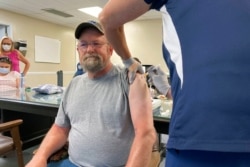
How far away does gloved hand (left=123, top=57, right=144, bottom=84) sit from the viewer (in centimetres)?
110

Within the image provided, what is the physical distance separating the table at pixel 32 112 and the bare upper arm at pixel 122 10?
35.2 inches

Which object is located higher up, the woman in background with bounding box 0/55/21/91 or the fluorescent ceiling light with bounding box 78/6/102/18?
the fluorescent ceiling light with bounding box 78/6/102/18

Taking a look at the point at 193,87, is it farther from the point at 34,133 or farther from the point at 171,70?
the point at 34,133

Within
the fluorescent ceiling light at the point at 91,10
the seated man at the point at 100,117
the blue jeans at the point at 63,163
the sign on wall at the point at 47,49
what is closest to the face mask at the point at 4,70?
the seated man at the point at 100,117

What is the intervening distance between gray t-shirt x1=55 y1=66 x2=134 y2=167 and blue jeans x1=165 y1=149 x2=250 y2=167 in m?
0.66

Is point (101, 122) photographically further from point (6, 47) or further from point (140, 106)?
point (6, 47)

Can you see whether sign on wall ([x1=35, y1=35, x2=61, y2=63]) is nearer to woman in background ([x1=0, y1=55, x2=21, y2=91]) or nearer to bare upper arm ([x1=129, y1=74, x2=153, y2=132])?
woman in background ([x1=0, y1=55, x2=21, y2=91])

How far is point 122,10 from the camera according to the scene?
0.68 metres

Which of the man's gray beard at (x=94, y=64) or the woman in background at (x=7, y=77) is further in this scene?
the woman in background at (x=7, y=77)

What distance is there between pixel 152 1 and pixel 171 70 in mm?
191

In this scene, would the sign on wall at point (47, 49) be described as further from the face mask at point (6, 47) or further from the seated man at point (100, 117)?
the seated man at point (100, 117)

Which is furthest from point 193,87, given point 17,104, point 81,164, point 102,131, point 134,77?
point 17,104

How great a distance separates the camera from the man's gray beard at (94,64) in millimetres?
1454

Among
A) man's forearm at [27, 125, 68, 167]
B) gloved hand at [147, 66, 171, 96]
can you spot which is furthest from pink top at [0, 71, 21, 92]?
gloved hand at [147, 66, 171, 96]
